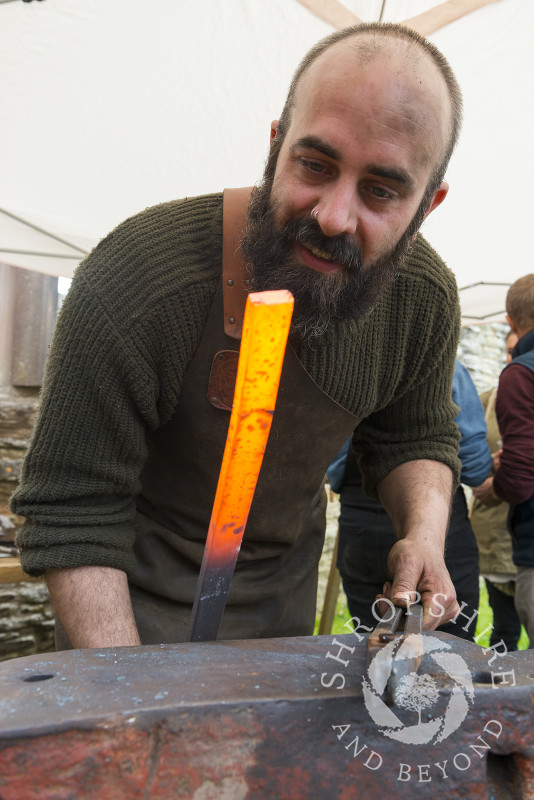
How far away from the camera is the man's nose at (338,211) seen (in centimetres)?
125

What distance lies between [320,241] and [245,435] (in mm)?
619

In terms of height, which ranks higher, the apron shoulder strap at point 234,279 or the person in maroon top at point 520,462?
the apron shoulder strap at point 234,279

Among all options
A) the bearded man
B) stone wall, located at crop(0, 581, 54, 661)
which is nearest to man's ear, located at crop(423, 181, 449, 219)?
the bearded man

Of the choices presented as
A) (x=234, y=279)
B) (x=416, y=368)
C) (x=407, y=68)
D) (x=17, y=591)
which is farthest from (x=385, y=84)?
(x=17, y=591)

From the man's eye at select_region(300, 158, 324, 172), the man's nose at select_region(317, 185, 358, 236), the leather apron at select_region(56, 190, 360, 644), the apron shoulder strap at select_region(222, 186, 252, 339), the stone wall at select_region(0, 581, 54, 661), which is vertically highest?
the man's eye at select_region(300, 158, 324, 172)

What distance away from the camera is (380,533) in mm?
2748

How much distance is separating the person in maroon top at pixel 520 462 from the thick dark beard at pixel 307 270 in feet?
4.73

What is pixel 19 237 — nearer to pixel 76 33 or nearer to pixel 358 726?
pixel 76 33

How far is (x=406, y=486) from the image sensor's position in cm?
168

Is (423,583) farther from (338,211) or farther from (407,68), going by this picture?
(407,68)

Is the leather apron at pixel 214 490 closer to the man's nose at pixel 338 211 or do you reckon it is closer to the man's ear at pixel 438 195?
the man's nose at pixel 338 211

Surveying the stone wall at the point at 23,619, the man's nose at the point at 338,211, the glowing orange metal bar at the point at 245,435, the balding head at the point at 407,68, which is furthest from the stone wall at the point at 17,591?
the glowing orange metal bar at the point at 245,435

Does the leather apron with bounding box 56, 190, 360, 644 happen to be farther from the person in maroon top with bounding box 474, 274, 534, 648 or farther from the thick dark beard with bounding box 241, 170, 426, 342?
the person in maroon top with bounding box 474, 274, 534, 648

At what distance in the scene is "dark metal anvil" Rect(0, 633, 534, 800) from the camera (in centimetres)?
Result: 68
